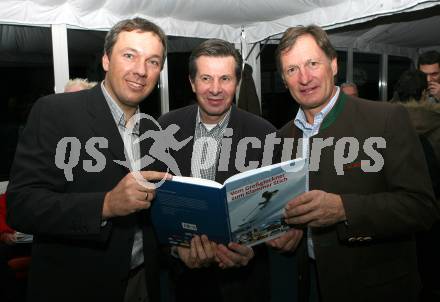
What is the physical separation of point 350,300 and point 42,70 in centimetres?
370

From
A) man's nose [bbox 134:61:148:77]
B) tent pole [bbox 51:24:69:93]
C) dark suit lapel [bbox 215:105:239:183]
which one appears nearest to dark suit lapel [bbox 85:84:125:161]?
man's nose [bbox 134:61:148:77]

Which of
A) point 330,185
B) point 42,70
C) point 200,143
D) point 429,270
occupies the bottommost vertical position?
point 429,270

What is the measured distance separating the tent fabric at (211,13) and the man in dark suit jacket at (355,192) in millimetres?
2225

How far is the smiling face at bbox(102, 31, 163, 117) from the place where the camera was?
1.54 meters

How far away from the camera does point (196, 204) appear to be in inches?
49.4

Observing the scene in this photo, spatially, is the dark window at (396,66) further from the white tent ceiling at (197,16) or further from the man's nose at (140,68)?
the man's nose at (140,68)

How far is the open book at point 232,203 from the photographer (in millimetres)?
1206

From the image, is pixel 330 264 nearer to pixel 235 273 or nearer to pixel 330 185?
pixel 330 185

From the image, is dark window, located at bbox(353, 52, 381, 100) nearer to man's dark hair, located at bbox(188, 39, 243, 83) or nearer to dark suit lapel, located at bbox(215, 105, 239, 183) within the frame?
man's dark hair, located at bbox(188, 39, 243, 83)

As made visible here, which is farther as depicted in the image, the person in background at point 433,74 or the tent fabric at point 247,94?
the tent fabric at point 247,94

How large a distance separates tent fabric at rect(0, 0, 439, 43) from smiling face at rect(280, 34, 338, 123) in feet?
7.00

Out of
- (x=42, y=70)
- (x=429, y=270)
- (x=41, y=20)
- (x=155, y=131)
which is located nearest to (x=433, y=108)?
(x=429, y=270)

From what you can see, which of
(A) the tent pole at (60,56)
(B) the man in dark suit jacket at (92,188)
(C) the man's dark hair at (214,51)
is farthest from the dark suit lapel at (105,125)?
(A) the tent pole at (60,56)

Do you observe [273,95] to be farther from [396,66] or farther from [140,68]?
[140,68]
